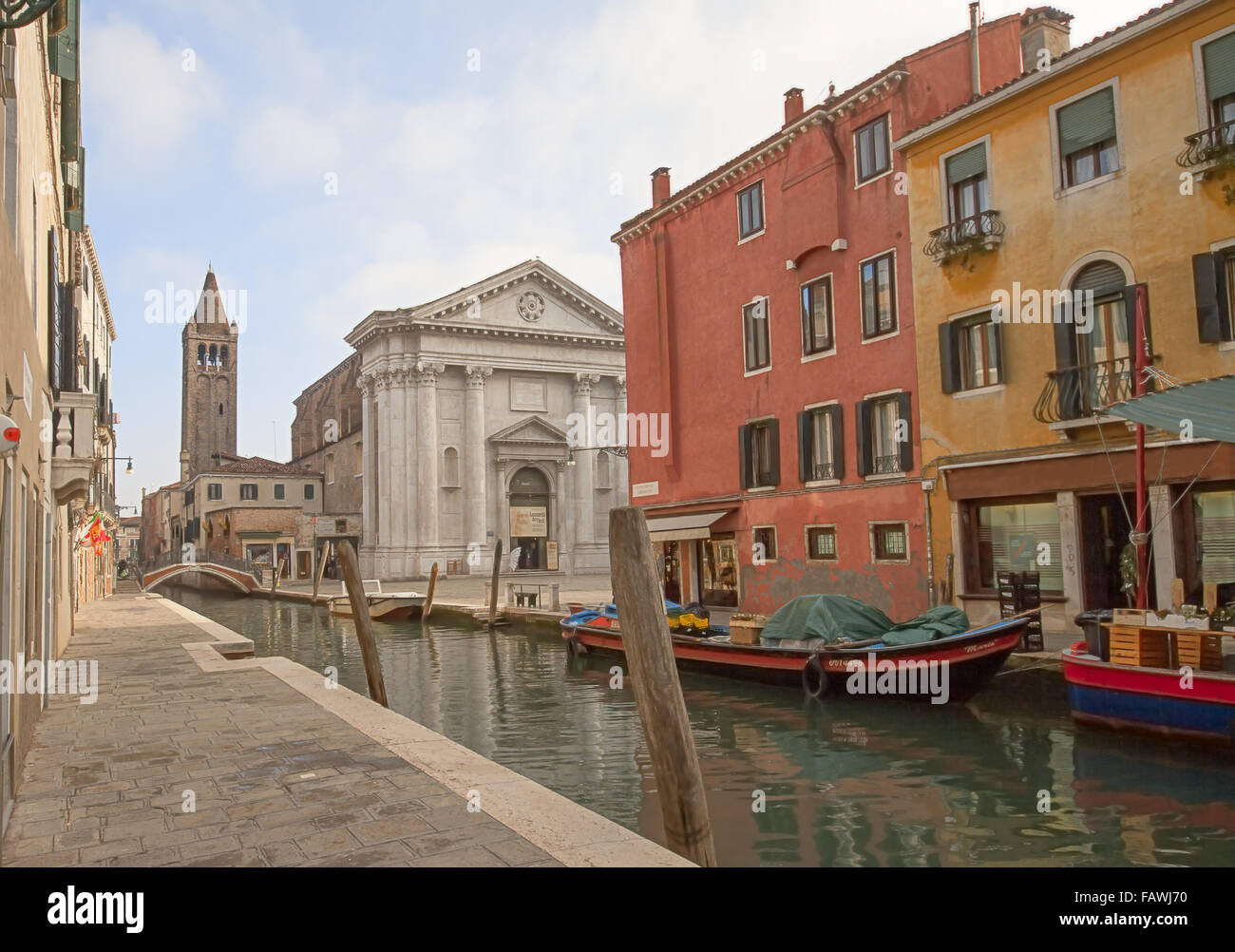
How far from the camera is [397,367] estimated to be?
41.4m

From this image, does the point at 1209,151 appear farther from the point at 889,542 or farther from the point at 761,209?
the point at 761,209

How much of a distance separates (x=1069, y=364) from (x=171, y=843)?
12.4 meters

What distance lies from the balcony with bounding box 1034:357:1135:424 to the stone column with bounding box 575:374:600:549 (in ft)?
104

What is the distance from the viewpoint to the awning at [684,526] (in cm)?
2003

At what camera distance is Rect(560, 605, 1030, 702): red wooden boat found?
10.9 m

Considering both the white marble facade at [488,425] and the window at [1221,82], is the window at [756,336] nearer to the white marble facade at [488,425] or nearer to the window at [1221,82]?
the window at [1221,82]

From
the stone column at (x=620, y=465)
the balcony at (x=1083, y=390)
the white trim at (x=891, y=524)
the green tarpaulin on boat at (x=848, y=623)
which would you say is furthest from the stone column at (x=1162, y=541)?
the stone column at (x=620, y=465)

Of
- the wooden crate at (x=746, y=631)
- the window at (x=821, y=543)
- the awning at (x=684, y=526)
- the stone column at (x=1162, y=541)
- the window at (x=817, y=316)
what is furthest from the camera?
the awning at (x=684, y=526)

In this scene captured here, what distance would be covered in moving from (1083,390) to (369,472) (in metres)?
34.3

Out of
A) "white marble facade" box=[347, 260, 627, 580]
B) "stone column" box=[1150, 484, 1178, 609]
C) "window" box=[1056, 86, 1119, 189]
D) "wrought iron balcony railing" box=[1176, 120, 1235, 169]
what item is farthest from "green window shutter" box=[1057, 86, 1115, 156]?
"white marble facade" box=[347, 260, 627, 580]

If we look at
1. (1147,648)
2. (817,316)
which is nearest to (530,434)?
(817,316)

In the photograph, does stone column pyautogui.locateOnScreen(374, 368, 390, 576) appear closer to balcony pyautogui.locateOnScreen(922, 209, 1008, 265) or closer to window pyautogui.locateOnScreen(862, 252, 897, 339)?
window pyautogui.locateOnScreen(862, 252, 897, 339)

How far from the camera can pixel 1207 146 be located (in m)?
11.7

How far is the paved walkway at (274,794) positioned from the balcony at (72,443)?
2.70 m
